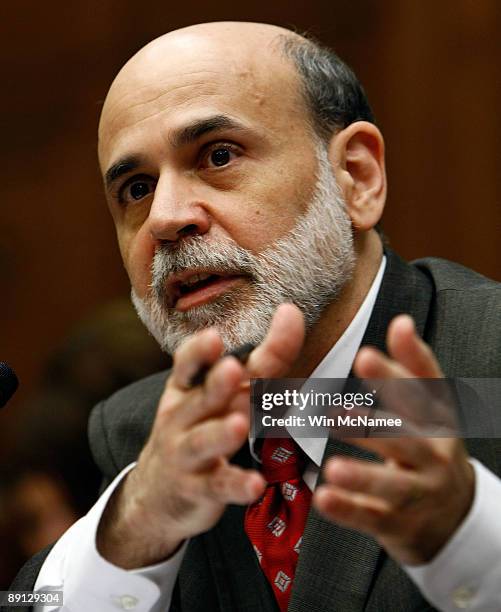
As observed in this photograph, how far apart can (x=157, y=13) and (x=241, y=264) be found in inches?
69.3

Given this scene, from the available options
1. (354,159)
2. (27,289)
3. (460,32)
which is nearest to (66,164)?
(27,289)

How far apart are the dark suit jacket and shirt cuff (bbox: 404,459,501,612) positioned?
217mm

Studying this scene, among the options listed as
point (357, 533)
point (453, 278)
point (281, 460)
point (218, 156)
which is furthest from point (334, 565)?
point (218, 156)

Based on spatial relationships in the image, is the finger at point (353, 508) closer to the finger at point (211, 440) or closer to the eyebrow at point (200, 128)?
the finger at point (211, 440)

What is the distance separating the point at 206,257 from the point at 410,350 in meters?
0.62

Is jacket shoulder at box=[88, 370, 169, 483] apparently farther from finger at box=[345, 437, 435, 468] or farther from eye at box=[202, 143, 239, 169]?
finger at box=[345, 437, 435, 468]

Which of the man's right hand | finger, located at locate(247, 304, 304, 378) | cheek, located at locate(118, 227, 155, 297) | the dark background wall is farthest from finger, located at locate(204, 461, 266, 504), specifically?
the dark background wall

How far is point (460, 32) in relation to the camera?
2.63 meters

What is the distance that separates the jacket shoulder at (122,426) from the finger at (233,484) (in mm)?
796

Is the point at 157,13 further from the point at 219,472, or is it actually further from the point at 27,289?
the point at 219,472

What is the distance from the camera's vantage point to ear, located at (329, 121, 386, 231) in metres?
1.60

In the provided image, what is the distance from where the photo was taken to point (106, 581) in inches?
42.9

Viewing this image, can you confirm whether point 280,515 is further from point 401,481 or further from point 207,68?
point 207,68

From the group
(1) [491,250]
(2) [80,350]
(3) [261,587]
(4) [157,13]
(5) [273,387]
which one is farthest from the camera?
(4) [157,13]
